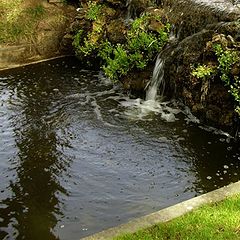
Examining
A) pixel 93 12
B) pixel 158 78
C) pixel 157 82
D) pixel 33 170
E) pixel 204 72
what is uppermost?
pixel 93 12

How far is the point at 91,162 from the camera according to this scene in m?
8.81

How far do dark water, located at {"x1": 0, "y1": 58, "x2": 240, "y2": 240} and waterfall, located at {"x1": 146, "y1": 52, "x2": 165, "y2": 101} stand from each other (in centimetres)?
A: 68

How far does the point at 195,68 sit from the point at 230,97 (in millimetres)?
Answer: 1272

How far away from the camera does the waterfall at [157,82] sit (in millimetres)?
12055

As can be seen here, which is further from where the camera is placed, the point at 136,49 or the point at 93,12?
the point at 93,12

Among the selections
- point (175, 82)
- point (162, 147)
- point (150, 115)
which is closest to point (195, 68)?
point (175, 82)

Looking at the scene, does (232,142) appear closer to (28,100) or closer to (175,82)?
(175,82)

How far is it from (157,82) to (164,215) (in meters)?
6.49

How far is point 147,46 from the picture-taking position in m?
12.4

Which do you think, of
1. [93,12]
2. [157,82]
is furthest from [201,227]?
[93,12]

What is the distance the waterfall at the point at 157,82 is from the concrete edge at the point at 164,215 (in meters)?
5.51

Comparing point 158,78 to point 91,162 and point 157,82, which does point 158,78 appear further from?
point 91,162

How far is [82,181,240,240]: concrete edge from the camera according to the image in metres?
5.81

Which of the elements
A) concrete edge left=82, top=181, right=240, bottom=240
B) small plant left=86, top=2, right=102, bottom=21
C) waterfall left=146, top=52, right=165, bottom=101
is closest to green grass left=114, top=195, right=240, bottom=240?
concrete edge left=82, top=181, right=240, bottom=240
